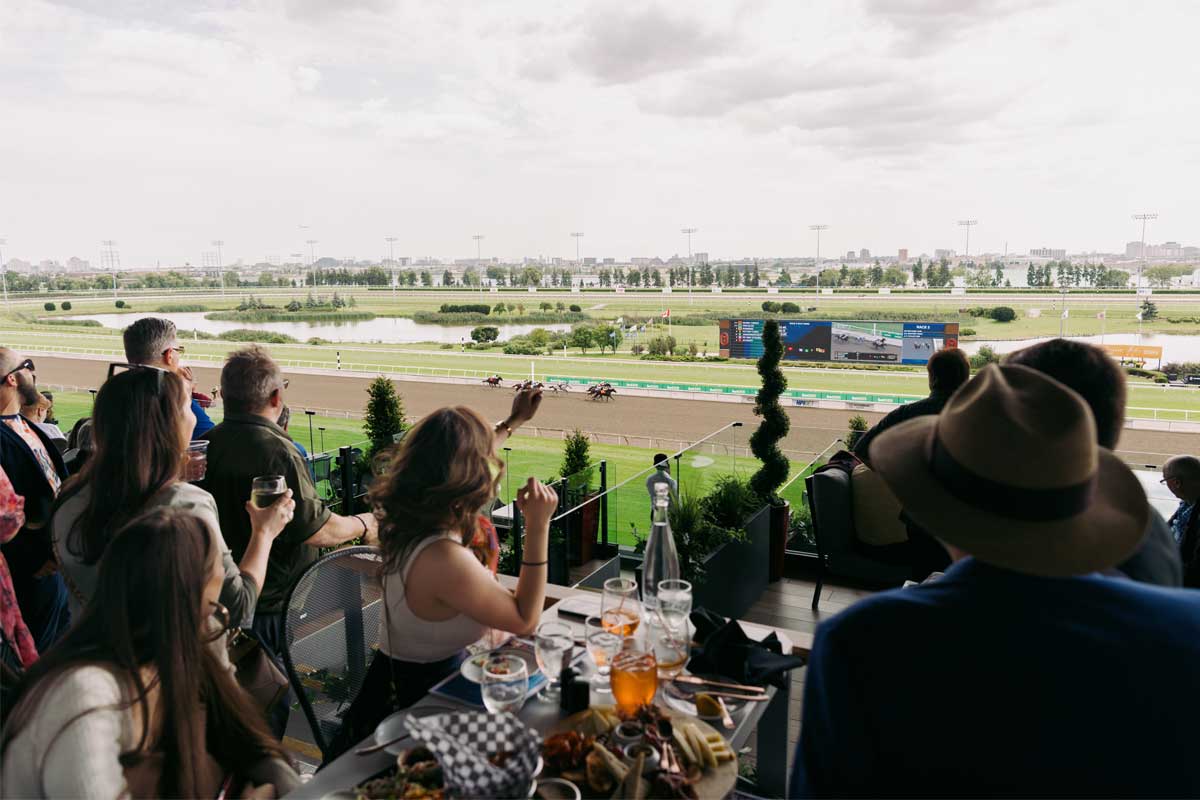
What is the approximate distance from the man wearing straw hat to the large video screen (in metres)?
16.0

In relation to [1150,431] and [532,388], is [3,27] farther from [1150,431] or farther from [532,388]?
[1150,431]

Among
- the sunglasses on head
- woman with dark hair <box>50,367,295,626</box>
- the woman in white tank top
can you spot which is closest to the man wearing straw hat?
the woman in white tank top

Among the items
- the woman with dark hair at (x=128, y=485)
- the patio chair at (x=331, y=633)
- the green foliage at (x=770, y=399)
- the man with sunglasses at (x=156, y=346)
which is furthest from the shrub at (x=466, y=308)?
the patio chair at (x=331, y=633)

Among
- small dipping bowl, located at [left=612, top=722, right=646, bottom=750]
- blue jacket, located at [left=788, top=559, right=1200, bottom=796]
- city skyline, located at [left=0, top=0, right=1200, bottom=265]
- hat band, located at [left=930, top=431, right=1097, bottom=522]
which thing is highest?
city skyline, located at [left=0, top=0, right=1200, bottom=265]

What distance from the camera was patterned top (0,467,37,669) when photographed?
6.59 feet

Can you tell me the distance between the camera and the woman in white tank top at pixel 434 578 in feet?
4.95

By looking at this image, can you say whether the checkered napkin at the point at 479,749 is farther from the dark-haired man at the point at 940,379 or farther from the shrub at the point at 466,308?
the shrub at the point at 466,308

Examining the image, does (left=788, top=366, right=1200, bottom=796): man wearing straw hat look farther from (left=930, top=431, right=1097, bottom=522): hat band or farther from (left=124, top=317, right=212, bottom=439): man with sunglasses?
(left=124, top=317, right=212, bottom=439): man with sunglasses

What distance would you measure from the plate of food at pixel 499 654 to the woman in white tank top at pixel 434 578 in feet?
0.18

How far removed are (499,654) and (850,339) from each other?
19.8 metres

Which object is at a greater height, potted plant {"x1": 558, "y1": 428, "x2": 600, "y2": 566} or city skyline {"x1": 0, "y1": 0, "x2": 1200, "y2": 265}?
city skyline {"x1": 0, "y1": 0, "x2": 1200, "y2": 265}

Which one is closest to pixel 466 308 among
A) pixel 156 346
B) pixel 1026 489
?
pixel 156 346

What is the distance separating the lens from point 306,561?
7.77ft

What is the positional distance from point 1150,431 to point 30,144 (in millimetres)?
29026
